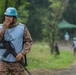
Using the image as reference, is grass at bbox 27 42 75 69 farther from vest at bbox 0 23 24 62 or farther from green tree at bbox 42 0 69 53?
vest at bbox 0 23 24 62

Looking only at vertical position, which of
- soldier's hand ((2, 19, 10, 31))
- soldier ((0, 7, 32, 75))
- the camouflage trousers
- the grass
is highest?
soldier's hand ((2, 19, 10, 31))

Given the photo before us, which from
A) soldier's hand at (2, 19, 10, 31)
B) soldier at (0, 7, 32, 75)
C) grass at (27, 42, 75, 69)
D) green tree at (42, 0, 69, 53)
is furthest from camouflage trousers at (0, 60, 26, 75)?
green tree at (42, 0, 69, 53)

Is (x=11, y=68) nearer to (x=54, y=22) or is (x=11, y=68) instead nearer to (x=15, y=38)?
(x=15, y=38)

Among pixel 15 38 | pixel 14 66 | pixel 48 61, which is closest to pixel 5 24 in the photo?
pixel 15 38

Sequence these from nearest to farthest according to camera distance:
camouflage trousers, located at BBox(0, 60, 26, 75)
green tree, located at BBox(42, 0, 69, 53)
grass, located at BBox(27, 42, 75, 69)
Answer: camouflage trousers, located at BBox(0, 60, 26, 75), grass, located at BBox(27, 42, 75, 69), green tree, located at BBox(42, 0, 69, 53)

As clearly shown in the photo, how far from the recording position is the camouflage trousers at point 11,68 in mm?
7457

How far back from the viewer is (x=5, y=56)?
294 inches

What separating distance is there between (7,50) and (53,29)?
68.8 feet

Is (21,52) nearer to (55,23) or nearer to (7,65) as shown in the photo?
(7,65)

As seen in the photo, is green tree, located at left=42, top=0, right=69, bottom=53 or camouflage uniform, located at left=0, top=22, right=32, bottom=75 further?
green tree, located at left=42, top=0, right=69, bottom=53

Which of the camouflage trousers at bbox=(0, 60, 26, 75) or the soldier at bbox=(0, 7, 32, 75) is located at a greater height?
the soldier at bbox=(0, 7, 32, 75)

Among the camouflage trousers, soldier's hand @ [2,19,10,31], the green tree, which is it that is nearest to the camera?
soldier's hand @ [2,19,10,31]

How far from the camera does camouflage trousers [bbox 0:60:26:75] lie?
746 cm

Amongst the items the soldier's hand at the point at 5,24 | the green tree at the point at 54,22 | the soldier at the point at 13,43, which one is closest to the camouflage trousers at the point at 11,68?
the soldier at the point at 13,43
